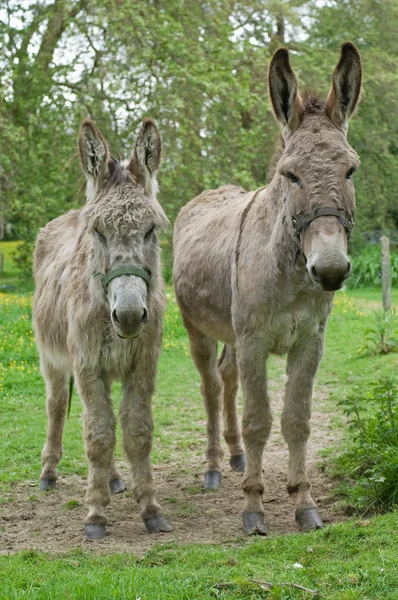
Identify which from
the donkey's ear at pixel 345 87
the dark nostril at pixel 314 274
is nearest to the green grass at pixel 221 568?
the dark nostril at pixel 314 274

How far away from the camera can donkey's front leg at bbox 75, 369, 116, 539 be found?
4586 mm

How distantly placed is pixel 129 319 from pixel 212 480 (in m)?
2.16

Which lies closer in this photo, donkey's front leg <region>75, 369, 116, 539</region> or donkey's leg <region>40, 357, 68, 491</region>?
donkey's front leg <region>75, 369, 116, 539</region>

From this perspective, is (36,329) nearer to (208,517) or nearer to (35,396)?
(208,517)

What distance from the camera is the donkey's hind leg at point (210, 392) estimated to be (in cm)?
579

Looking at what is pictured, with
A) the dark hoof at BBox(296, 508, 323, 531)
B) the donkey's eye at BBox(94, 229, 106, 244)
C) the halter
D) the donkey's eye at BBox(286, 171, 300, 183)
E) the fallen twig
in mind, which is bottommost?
the dark hoof at BBox(296, 508, 323, 531)

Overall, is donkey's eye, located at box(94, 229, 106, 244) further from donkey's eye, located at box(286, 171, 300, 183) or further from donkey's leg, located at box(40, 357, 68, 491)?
donkey's leg, located at box(40, 357, 68, 491)

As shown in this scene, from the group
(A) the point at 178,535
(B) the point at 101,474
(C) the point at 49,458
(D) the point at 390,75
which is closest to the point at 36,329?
(C) the point at 49,458

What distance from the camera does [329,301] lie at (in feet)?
15.0

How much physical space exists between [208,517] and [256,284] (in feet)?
5.40

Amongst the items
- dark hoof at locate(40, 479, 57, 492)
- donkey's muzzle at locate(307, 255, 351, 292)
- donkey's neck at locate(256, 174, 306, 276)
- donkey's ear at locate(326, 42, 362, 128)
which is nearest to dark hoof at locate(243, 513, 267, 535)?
donkey's neck at locate(256, 174, 306, 276)

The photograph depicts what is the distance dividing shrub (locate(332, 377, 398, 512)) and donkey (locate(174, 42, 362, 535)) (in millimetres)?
353

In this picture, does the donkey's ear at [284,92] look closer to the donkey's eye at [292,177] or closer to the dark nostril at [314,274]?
the donkey's eye at [292,177]

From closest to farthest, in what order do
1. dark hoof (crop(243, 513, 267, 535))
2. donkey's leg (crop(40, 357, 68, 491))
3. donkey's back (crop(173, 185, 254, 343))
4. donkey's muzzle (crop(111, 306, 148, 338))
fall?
donkey's muzzle (crop(111, 306, 148, 338))
dark hoof (crop(243, 513, 267, 535))
donkey's back (crop(173, 185, 254, 343))
donkey's leg (crop(40, 357, 68, 491))
